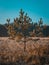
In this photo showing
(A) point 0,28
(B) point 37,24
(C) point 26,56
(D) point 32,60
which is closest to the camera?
(D) point 32,60

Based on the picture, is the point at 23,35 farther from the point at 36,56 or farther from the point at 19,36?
the point at 36,56

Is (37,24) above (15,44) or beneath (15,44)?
above

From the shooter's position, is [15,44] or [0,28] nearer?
[15,44]

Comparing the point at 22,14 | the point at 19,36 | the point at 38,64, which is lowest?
the point at 38,64

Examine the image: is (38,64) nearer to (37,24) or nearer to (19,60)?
(19,60)

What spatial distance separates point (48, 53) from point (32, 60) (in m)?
4.32

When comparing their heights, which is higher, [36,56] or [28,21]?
[28,21]

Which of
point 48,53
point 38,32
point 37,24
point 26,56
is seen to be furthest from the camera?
point 38,32

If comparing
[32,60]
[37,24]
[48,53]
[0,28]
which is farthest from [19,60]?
[0,28]

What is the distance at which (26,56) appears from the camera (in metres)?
21.9

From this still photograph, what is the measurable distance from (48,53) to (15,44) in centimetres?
667

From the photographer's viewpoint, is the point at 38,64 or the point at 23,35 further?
the point at 23,35

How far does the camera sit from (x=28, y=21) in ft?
81.5

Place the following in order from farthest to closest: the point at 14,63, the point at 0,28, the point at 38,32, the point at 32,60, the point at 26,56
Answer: the point at 0,28, the point at 38,32, the point at 26,56, the point at 32,60, the point at 14,63
